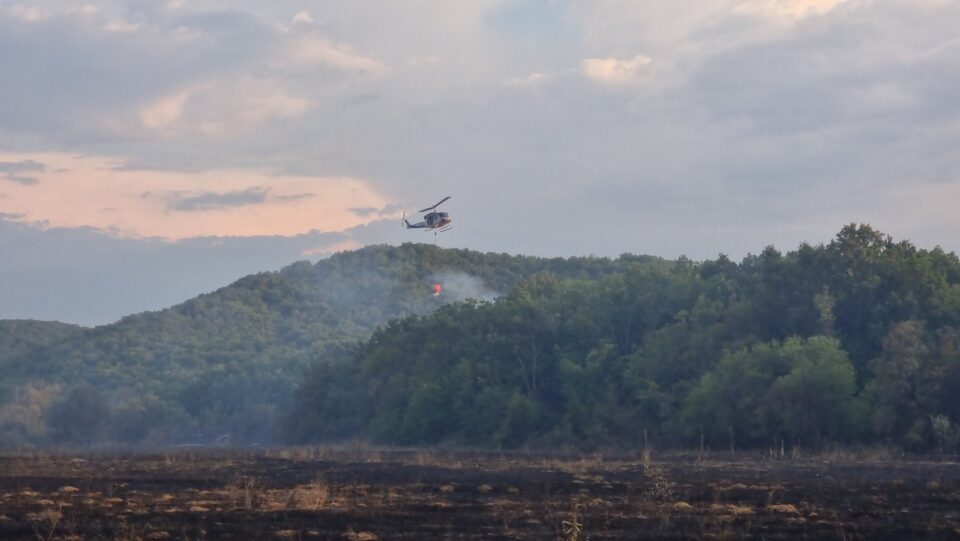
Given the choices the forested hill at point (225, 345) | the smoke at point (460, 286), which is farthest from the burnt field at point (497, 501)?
the smoke at point (460, 286)

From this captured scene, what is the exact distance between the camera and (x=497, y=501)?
30391 mm

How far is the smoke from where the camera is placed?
151 metres

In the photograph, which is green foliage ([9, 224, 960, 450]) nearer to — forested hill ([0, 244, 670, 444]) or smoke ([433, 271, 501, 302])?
forested hill ([0, 244, 670, 444])

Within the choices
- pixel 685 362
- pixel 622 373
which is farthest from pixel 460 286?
pixel 685 362

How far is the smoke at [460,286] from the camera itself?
5950 inches

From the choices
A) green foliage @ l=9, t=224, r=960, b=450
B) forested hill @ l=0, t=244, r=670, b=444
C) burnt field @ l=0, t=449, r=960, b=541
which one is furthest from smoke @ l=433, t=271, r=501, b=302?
burnt field @ l=0, t=449, r=960, b=541

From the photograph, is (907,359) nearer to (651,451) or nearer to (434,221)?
(651,451)

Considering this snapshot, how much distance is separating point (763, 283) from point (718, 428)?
11.8 metres

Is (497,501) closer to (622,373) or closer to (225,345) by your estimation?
(622,373)

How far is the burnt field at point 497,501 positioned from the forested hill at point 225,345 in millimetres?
54067

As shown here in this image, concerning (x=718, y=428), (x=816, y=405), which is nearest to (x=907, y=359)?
(x=816, y=405)

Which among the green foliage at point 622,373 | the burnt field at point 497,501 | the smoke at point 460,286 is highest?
the smoke at point 460,286

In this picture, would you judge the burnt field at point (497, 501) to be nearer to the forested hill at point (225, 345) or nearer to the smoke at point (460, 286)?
the forested hill at point (225, 345)

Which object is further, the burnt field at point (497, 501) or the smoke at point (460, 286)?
the smoke at point (460, 286)
